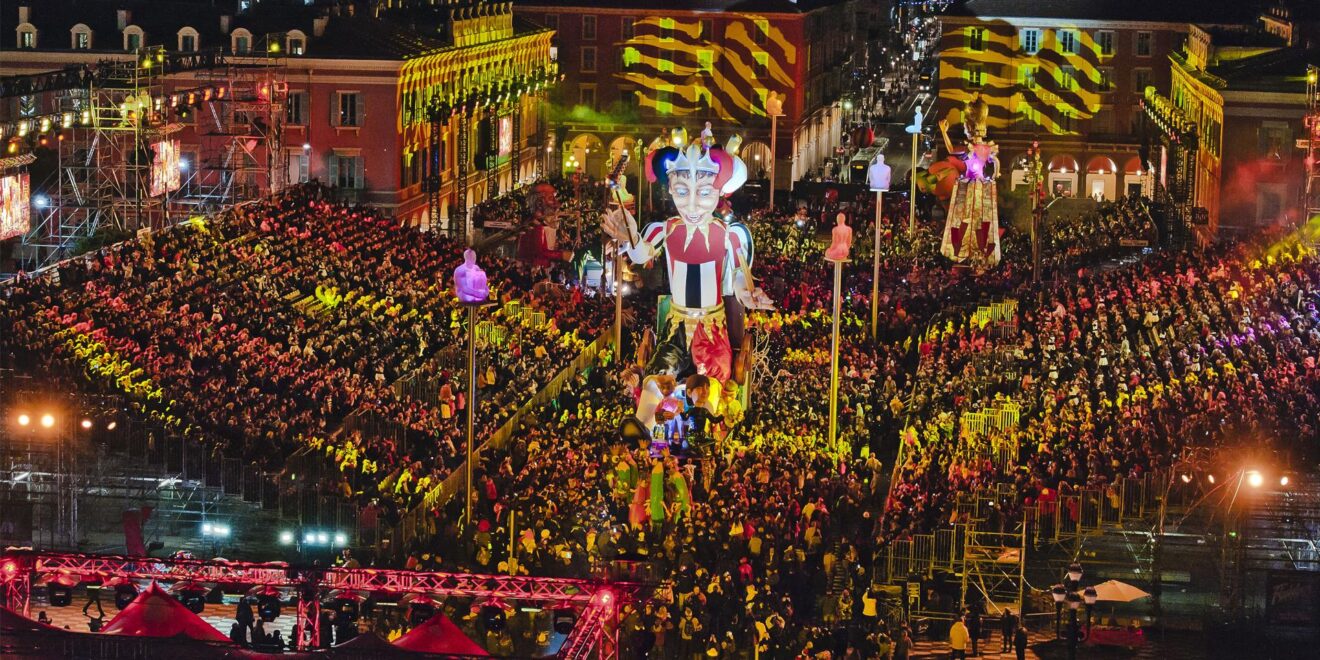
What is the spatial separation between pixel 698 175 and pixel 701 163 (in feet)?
0.83

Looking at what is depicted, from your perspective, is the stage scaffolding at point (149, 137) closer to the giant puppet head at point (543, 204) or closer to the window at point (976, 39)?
the giant puppet head at point (543, 204)

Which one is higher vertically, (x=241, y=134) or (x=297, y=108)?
(x=241, y=134)

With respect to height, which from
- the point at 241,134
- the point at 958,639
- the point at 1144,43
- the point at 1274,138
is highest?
the point at 1144,43

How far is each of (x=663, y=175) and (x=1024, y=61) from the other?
53351 mm

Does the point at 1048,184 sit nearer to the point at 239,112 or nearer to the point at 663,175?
the point at 239,112

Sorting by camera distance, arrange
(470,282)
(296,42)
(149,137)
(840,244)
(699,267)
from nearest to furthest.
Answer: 1. (470,282)
2. (699,267)
3. (840,244)
4. (149,137)
5. (296,42)

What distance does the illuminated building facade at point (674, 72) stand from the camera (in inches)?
4158

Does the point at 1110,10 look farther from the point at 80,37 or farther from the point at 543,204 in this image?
the point at 80,37

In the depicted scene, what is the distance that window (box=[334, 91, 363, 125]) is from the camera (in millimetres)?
86625

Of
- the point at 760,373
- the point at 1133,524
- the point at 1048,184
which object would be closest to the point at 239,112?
the point at 760,373

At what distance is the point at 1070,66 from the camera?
348ft

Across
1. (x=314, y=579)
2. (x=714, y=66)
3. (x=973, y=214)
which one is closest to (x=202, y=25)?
(x=973, y=214)

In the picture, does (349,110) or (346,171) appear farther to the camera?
(346,171)

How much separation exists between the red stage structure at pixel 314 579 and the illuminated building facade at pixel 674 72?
67.2 metres
